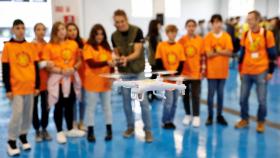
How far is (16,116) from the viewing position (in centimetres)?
391

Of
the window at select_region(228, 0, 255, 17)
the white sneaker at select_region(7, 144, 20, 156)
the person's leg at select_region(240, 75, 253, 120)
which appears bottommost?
the white sneaker at select_region(7, 144, 20, 156)

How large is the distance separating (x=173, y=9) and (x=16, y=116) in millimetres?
13285

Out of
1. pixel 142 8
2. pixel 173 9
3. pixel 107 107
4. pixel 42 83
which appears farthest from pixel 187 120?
pixel 173 9

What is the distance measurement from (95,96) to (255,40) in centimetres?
228

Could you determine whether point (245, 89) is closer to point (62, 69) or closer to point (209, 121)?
point (209, 121)

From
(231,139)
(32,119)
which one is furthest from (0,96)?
(231,139)

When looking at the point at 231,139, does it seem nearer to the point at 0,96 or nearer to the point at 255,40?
the point at 255,40

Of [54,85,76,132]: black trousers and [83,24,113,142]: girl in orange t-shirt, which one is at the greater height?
[83,24,113,142]: girl in orange t-shirt

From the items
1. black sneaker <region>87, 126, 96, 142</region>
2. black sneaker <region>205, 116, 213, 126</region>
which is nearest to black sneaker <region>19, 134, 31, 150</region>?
black sneaker <region>87, 126, 96, 142</region>

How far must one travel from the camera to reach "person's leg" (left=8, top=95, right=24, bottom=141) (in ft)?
12.6

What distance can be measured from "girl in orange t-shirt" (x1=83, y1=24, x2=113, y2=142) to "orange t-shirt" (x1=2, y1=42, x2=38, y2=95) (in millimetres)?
670

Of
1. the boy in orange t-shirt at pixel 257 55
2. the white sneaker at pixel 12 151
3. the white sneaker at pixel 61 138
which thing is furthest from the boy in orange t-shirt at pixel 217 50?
the white sneaker at pixel 12 151

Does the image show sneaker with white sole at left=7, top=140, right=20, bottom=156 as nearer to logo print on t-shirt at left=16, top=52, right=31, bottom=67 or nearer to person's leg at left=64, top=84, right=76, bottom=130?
person's leg at left=64, top=84, right=76, bottom=130

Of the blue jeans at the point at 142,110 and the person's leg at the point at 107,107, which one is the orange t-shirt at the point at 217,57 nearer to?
the blue jeans at the point at 142,110
